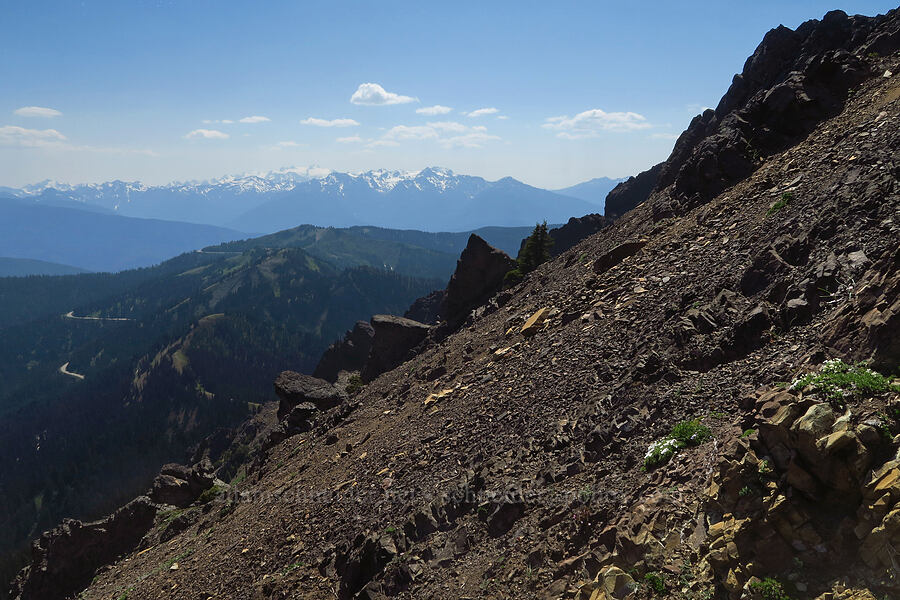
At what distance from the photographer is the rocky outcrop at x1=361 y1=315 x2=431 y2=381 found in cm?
5609

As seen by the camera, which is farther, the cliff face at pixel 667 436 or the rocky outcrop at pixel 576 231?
the rocky outcrop at pixel 576 231

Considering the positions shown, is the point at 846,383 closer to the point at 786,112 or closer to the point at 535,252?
the point at 786,112

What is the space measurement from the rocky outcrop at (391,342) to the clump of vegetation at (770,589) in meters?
48.1

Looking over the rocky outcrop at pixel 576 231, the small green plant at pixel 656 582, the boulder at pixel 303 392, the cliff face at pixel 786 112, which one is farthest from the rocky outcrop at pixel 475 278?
the small green plant at pixel 656 582

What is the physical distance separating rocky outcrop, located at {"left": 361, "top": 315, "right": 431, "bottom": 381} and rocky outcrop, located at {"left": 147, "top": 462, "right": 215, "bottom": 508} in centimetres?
2060

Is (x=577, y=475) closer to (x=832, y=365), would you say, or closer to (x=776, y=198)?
(x=832, y=365)

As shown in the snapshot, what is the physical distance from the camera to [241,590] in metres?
17.8

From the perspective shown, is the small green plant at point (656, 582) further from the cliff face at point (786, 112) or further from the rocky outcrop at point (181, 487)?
the rocky outcrop at point (181, 487)

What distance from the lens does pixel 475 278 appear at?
5353 cm

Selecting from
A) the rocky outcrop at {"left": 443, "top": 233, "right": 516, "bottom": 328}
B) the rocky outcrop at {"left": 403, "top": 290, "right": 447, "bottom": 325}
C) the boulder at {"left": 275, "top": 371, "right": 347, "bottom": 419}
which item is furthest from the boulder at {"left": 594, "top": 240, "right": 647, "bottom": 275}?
the rocky outcrop at {"left": 403, "top": 290, "right": 447, "bottom": 325}

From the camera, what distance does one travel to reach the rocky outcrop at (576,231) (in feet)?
271

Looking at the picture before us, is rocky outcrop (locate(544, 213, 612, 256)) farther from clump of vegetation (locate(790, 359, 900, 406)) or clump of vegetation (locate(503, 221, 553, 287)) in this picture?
clump of vegetation (locate(790, 359, 900, 406))

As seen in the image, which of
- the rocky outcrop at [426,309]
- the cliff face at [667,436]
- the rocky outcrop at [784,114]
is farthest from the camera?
the rocky outcrop at [426,309]

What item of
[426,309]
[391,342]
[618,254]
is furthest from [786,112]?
[426,309]
